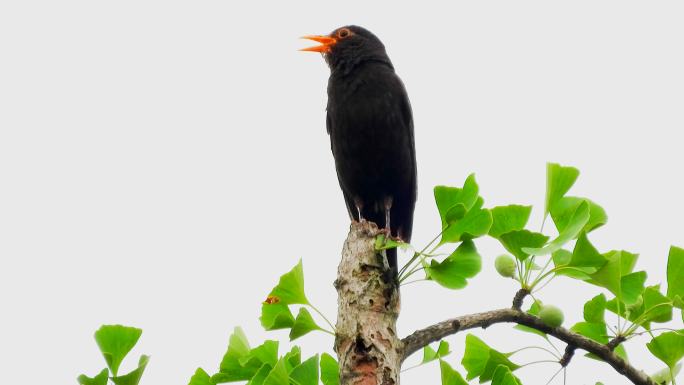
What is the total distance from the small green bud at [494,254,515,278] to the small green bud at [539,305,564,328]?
0.59ft

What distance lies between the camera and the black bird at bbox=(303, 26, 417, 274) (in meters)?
6.53

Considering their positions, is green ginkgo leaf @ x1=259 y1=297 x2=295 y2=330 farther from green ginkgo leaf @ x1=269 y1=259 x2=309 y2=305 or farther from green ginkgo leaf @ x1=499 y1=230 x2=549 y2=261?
green ginkgo leaf @ x1=499 y1=230 x2=549 y2=261

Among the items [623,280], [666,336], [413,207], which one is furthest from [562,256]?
[413,207]

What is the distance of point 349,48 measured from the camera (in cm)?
721

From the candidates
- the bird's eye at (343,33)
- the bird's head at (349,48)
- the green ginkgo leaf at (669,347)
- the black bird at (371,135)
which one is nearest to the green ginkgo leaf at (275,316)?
the green ginkgo leaf at (669,347)

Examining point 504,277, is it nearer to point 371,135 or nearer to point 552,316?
point 552,316

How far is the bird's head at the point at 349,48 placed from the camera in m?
7.04

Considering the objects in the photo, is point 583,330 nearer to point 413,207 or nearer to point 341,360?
point 341,360

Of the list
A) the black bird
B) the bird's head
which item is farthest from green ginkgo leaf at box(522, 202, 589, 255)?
the bird's head

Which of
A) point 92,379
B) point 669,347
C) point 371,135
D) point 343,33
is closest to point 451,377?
point 669,347

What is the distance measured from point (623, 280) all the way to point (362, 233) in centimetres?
108

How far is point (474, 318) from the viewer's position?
3105 mm

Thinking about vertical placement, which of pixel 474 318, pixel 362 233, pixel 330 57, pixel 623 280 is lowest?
pixel 474 318

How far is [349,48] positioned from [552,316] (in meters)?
4.53
